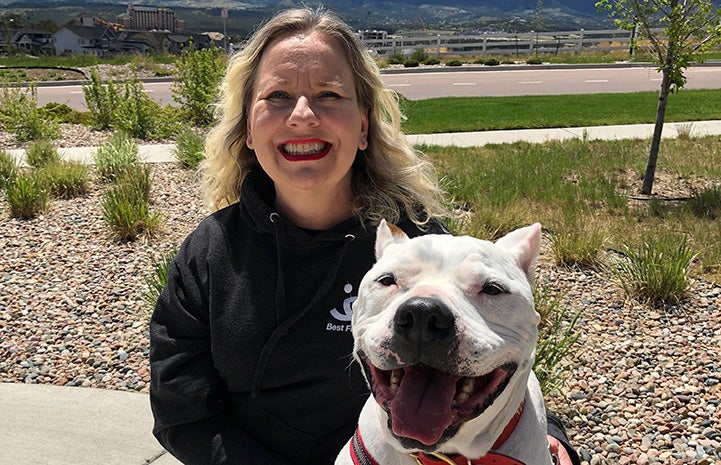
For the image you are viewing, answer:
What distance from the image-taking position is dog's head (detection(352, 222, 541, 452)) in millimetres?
1582

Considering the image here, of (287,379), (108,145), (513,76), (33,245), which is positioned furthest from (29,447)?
(513,76)

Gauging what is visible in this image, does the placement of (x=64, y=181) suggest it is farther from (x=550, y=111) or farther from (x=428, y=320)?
(x=550, y=111)

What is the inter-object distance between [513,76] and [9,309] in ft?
73.5

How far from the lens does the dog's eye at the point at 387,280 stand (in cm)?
182

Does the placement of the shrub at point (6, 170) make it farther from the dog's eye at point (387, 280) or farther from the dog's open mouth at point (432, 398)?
the dog's open mouth at point (432, 398)

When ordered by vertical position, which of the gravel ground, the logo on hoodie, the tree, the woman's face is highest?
the tree

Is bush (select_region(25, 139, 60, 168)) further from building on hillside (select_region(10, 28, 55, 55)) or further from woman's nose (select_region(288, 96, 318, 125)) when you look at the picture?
building on hillside (select_region(10, 28, 55, 55))

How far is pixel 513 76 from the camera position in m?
25.1

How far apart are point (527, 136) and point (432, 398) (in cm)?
1097

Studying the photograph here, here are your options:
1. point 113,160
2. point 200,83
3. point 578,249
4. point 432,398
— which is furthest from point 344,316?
point 200,83

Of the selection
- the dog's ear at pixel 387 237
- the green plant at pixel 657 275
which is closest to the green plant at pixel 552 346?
the green plant at pixel 657 275

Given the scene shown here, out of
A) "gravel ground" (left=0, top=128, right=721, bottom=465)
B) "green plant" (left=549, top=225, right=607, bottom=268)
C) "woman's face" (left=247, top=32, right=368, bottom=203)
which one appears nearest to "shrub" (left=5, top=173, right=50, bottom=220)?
"gravel ground" (left=0, top=128, right=721, bottom=465)

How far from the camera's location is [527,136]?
1203 cm

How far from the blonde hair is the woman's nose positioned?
32 cm
